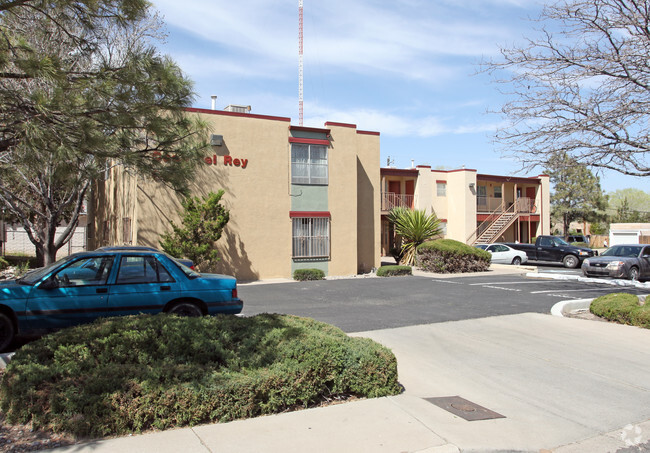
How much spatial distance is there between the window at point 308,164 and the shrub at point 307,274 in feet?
11.7

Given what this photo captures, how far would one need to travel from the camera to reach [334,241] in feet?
70.0

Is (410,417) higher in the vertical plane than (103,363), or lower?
lower

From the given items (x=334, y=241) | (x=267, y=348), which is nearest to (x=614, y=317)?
(x=267, y=348)

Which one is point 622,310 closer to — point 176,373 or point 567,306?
point 567,306

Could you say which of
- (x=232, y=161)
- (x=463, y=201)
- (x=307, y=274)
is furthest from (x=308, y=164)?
(x=463, y=201)

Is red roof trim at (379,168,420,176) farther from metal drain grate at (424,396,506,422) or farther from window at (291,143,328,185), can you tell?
metal drain grate at (424,396,506,422)

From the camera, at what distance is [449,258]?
21875mm

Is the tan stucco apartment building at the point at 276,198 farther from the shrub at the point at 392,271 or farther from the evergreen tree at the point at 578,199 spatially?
the evergreen tree at the point at 578,199

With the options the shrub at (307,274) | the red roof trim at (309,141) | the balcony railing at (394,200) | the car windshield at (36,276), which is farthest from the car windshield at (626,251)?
the car windshield at (36,276)

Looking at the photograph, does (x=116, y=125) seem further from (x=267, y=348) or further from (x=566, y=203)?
(x=566, y=203)

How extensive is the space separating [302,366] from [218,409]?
0.98m

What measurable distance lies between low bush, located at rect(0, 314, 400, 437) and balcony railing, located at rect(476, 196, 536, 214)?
33357 mm

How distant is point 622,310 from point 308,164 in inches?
517

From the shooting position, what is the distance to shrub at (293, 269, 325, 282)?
19578 mm
